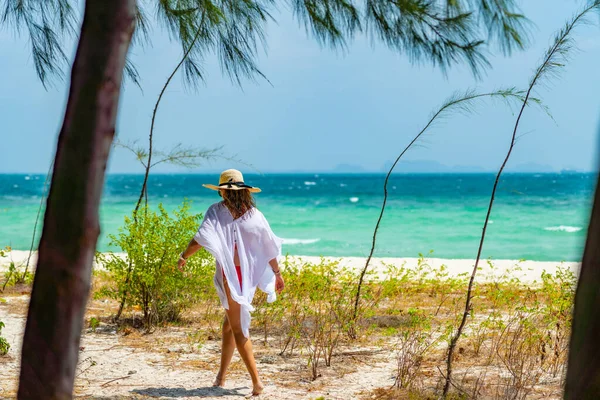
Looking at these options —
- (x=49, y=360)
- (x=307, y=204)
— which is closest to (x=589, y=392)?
(x=49, y=360)

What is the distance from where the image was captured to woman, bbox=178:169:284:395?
14.6ft

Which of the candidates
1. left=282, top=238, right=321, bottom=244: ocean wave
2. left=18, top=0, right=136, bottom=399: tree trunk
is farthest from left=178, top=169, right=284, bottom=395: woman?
left=282, top=238, right=321, bottom=244: ocean wave

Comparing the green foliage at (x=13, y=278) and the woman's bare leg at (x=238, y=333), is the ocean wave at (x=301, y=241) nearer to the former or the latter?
the green foliage at (x=13, y=278)

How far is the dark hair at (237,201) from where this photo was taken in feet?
15.0

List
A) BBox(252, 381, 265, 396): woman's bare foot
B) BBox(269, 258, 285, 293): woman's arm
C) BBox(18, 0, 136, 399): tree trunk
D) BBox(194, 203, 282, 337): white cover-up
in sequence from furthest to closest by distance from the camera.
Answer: BBox(269, 258, 285, 293): woman's arm < BBox(252, 381, 265, 396): woman's bare foot < BBox(194, 203, 282, 337): white cover-up < BBox(18, 0, 136, 399): tree trunk

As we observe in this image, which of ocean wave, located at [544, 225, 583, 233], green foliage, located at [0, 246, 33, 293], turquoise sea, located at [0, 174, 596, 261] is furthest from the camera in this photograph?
ocean wave, located at [544, 225, 583, 233]

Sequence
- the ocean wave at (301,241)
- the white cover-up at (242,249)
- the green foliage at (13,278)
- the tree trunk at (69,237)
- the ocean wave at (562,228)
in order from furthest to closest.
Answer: the ocean wave at (562,228), the ocean wave at (301,241), the green foliage at (13,278), the white cover-up at (242,249), the tree trunk at (69,237)

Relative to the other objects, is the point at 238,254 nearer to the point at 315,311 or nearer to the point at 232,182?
the point at 232,182

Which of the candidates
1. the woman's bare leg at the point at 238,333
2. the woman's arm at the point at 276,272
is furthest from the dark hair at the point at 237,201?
the woman's bare leg at the point at 238,333

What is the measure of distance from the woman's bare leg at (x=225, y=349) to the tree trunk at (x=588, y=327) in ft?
10.4

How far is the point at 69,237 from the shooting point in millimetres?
2041

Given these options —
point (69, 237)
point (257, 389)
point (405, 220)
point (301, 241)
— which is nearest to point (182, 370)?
point (257, 389)

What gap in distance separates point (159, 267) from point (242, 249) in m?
2.05

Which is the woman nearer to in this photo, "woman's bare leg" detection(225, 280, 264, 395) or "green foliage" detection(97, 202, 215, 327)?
"woman's bare leg" detection(225, 280, 264, 395)
